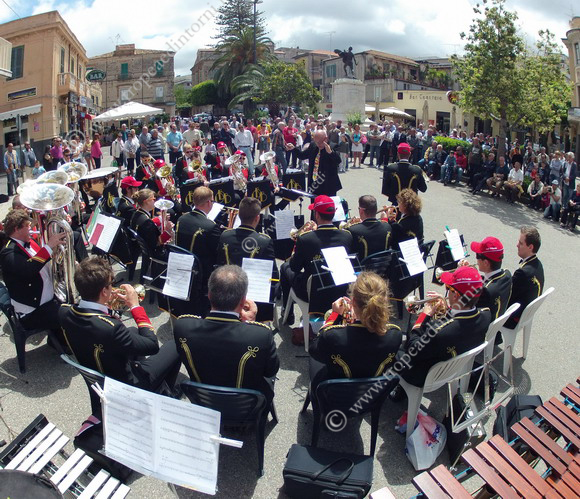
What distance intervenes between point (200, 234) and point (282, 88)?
3267 cm

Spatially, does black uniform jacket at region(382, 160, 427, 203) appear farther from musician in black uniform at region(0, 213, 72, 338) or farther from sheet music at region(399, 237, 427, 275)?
musician in black uniform at region(0, 213, 72, 338)

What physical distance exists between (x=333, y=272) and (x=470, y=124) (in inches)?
1828

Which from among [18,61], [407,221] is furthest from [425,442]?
[18,61]

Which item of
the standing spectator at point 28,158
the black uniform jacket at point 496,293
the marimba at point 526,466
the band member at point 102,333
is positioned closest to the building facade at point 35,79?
the standing spectator at point 28,158

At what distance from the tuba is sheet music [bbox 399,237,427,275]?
3.60 meters

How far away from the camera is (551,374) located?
17.0ft

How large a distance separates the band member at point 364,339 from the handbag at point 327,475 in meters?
0.58

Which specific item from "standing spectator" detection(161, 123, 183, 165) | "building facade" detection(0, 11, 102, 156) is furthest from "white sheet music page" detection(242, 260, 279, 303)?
"building facade" detection(0, 11, 102, 156)

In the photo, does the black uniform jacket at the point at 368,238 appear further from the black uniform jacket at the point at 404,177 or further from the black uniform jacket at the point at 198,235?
the black uniform jacket at the point at 404,177

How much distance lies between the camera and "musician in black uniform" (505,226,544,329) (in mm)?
5199

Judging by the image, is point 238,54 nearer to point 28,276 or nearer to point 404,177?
point 404,177

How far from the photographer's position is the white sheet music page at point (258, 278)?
15.5 ft

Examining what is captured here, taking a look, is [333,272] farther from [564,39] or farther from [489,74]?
[564,39]

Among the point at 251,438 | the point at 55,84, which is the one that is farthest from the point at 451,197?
the point at 55,84
